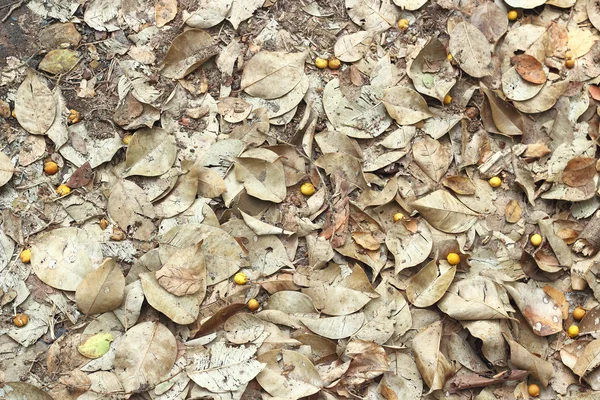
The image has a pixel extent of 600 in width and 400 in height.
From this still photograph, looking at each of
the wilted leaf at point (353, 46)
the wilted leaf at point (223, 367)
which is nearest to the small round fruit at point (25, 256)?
the wilted leaf at point (223, 367)

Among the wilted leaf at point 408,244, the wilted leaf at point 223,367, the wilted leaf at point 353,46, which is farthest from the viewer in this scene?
the wilted leaf at point 353,46

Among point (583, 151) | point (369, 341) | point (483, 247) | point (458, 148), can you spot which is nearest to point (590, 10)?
point (583, 151)

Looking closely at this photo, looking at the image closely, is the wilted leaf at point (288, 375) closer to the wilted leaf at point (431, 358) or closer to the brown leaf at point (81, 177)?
the wilted leaf at point (431, 358)

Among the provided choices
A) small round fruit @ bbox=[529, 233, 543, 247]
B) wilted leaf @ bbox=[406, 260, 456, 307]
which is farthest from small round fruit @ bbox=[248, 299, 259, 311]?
small round fruit @ bbox=[529, 233, 543, 247]

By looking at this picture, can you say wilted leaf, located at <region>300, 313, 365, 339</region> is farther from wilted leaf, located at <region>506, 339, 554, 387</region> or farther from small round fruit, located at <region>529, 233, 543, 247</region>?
small round fruit, located at <region>529, 233, 543, 247</region>

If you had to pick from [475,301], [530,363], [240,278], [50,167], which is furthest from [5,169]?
[530,363]

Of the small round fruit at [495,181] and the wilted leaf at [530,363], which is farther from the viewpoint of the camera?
the small round fruit at [495,181]
